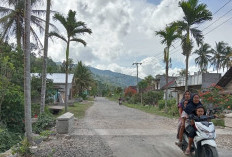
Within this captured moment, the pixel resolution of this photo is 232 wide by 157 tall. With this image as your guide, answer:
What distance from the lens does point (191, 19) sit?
1622cm

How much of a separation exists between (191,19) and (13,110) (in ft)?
41.9

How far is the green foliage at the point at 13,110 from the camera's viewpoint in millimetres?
11469

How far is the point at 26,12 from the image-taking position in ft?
21.7

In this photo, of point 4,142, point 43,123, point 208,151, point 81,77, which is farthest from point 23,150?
point 81,77

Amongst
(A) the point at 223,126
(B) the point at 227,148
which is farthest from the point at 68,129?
(A) the point at 223,126

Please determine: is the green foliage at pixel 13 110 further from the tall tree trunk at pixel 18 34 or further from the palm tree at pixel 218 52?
the palm tree at pixel 218 52

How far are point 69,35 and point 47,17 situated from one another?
455 centimetres

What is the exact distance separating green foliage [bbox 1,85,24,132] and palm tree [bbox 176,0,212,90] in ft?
37.8

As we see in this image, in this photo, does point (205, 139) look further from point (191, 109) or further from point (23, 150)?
point (23, 150)

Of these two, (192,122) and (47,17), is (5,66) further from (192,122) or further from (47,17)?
(192,122)

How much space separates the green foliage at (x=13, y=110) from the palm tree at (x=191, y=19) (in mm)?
11534

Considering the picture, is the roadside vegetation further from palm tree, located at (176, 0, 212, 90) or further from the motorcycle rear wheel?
the motorcycle rear wheel

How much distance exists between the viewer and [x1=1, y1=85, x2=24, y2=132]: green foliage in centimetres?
1147

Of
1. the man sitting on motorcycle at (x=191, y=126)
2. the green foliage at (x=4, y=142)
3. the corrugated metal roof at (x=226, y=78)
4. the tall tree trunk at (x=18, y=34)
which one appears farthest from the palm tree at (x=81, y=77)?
the man sitting on motorcycle at (x=191, y=126)
